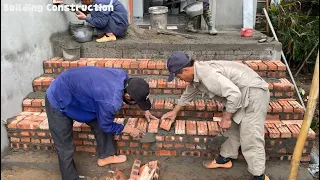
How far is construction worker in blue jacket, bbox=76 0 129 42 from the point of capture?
4.99 meters

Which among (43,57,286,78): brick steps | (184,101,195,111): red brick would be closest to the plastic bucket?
(43,57,286,78): brick steps

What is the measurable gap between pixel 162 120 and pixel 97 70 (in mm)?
1137

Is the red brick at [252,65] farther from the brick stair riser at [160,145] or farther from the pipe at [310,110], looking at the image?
the pipe at [310,110]

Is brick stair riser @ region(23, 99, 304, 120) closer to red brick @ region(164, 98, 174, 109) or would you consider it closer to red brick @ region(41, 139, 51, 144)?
red brick @ region(164, 98, 174, 109)

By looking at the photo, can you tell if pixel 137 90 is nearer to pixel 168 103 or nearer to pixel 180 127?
pixel 180 127

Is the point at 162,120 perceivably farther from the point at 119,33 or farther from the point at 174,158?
the point at 119,33

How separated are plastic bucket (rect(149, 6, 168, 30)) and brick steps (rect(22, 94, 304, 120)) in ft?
8.17

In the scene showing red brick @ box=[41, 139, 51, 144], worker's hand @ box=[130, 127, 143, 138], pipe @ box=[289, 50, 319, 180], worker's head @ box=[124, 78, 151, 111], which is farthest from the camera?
red brick @ box=[41, 139, 51, 144]

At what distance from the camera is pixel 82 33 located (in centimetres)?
484

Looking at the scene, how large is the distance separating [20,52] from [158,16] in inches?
117

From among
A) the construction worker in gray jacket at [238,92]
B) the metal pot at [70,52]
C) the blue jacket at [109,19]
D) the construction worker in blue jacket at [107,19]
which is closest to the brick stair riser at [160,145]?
the construction worker in gray jacket at [238,92]

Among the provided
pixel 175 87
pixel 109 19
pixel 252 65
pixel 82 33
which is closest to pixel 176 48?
pixel 175 87

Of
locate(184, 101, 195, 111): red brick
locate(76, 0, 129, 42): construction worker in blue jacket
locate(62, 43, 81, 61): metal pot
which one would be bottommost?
locate(184, 101, 195, 111): red brick
